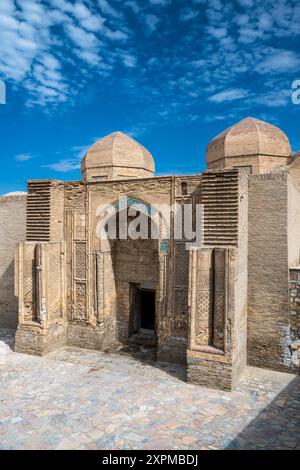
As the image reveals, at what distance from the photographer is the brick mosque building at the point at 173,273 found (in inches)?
285

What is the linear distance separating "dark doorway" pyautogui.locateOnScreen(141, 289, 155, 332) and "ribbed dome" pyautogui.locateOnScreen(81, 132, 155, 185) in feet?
14.9

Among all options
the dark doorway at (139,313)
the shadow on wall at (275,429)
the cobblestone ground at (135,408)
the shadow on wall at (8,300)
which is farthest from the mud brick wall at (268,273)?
the shadow on wall at (8,300)

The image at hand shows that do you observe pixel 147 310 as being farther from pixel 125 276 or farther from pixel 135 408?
pixel 135 408

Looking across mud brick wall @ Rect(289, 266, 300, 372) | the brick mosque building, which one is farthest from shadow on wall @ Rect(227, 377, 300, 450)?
mud brick wall @ Rect(289, 266, 300, 372)

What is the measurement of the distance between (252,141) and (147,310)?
6.85 metres

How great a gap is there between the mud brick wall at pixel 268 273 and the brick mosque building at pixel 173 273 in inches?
0.9

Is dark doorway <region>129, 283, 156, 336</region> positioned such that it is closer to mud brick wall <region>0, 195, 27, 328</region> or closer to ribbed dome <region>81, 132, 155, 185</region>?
mud brick wall <region>0, 195, 27, 328</region>

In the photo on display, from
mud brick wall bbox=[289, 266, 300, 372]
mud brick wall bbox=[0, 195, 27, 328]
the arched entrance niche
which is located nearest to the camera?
mud brick wall bbox=[289, 266, 300, 372]

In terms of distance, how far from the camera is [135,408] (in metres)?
6.40

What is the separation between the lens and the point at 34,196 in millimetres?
9445

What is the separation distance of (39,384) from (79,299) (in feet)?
8.70

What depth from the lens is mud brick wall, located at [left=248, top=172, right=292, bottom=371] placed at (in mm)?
7844
